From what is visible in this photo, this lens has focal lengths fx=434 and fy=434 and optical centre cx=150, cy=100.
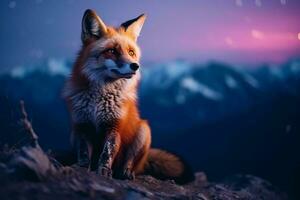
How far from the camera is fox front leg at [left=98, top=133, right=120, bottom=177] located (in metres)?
4.45

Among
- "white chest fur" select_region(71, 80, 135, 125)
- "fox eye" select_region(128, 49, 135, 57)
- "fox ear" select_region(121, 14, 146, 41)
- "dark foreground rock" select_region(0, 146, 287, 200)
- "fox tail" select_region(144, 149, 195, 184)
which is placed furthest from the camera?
"fox tail" select_region(144, 149, 195, 184)

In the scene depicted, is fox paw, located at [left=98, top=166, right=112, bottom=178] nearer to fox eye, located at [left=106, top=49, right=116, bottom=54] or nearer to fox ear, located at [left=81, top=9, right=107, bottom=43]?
fox eye, located at [left=106, top=49, right=116, bottom=54]

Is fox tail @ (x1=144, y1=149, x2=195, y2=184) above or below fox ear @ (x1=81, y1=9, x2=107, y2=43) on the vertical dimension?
below

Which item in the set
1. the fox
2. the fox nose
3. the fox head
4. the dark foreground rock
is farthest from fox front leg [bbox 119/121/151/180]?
the fox nose

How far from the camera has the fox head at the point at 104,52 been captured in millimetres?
4496

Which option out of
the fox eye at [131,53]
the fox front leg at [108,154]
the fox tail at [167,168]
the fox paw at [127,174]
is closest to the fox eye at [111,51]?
the fox eye at [131,53]

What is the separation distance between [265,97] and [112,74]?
725 centimetres

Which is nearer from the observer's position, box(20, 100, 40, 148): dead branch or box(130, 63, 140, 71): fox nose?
box(20, 100, 40, 148): dead branch

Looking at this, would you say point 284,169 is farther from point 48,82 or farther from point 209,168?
point 48,82

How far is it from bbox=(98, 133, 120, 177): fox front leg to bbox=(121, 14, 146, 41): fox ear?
4.17ft

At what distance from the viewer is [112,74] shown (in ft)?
15.0

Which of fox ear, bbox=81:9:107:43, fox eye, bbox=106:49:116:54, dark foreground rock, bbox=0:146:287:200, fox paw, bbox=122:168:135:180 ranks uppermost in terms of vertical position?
fox ear, bbox=81:9:107:43

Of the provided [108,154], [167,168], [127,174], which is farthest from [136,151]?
[167,168]

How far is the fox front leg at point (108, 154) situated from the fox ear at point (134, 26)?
4.17ft
